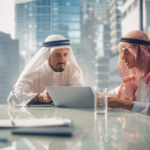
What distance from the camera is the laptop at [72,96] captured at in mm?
1628

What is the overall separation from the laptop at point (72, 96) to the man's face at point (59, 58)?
30.6 inches

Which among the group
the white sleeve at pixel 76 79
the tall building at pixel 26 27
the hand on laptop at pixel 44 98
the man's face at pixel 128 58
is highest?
the tall building at pixel 26 27

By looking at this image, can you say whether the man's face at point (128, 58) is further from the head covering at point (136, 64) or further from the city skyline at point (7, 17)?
the city skyline at point (7, 17)

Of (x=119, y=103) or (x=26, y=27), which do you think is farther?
(x=26, y=27)

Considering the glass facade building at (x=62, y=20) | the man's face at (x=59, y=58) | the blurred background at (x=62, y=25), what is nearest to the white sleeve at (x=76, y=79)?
the man's face at (x=59, y=58)

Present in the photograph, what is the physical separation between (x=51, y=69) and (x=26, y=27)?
547cm

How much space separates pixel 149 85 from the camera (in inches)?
85.4

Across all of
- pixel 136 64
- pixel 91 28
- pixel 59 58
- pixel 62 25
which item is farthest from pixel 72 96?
pixel 91 28

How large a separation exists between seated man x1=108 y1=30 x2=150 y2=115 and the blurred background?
275 centimetres

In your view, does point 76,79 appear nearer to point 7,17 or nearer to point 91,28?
point 7,17

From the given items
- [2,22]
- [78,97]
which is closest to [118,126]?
[78,97]

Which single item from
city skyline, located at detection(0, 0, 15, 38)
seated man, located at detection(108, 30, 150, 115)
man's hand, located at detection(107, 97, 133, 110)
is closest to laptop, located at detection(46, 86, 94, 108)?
man's hand, located at detection(107, 97, 133, 110)

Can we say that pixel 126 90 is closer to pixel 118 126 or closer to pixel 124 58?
pixel 124 58

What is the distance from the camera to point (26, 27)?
788 centimetres
